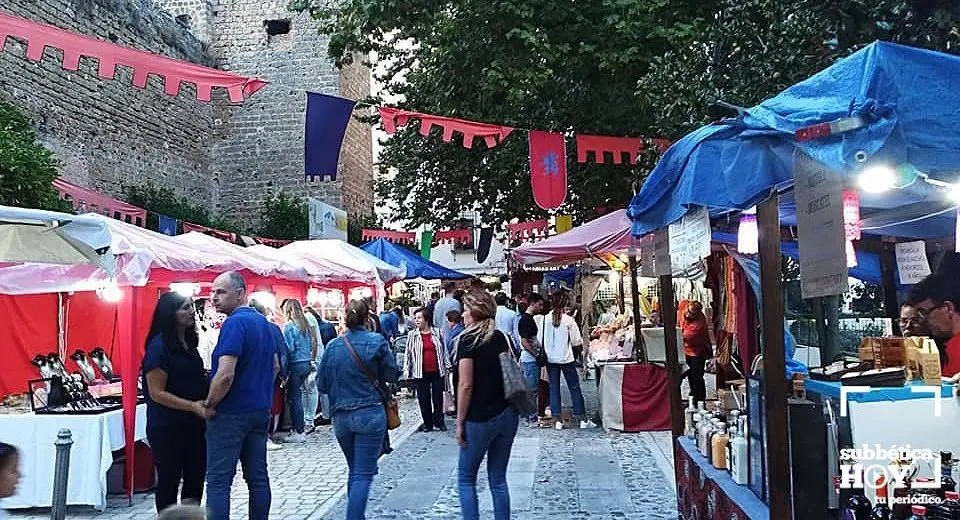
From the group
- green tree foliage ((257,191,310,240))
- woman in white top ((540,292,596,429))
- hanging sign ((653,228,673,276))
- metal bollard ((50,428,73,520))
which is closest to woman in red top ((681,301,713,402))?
woman in white top ((540,292,596,429))

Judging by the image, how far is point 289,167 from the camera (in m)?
24.5

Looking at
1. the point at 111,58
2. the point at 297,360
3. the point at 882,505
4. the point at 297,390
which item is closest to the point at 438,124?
the point at 297,360

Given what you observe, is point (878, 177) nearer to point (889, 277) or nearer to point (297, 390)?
point (889, 277)

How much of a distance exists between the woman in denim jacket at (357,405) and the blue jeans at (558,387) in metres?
4.63

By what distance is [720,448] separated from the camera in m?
4.29

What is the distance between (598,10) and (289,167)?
52.4ft

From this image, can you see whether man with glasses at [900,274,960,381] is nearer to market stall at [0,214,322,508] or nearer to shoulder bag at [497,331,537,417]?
shoulder bag at [497,331,537,417]

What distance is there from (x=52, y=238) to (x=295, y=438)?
5251 mm

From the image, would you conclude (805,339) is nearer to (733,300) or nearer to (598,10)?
(733,300)

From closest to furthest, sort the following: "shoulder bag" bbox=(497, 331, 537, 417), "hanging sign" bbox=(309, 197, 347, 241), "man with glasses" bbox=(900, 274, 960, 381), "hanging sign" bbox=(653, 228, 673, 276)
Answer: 1. "man with glasses" bbox=(900, 274, 960, 381)
2. "shoulder bag" bbox=(497, 331, 537, 417)
3. "hanging sign" bbox=(653, 228, 673, 276)
4. "hanging sign" bbox=(309, 197, 347, 241)

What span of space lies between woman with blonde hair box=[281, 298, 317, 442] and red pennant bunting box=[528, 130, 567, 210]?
123 inches

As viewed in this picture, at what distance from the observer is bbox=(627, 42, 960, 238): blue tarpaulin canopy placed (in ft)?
8.50

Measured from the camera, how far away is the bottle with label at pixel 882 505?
2.85 metres

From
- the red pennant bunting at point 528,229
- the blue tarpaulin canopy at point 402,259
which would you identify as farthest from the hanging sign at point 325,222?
the red pennant bunting at point 528,229
